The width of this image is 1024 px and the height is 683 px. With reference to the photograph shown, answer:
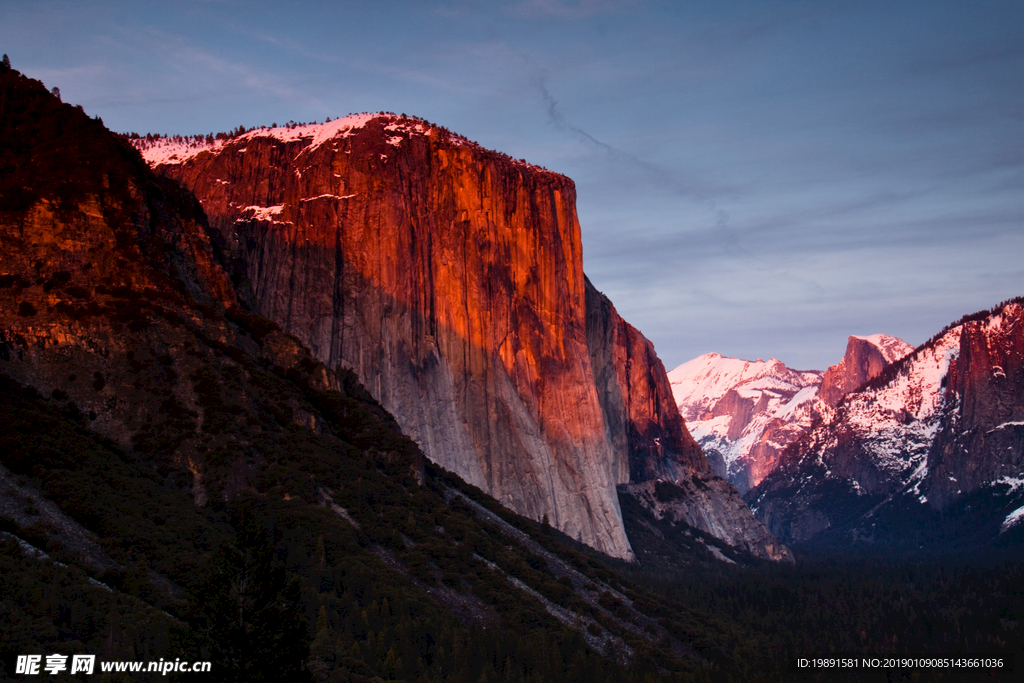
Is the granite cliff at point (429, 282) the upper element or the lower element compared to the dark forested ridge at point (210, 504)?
upper

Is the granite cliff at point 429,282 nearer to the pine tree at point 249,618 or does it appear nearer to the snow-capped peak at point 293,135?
the snow-capped peak at point 293,135

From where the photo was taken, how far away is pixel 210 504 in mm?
76250

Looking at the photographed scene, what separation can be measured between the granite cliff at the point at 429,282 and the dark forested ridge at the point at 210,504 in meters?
16.0

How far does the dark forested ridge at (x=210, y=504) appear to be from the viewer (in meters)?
50.8

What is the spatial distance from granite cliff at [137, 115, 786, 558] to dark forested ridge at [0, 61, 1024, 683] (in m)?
16.0

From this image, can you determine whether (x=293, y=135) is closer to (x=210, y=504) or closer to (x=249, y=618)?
(x=210, y=504)

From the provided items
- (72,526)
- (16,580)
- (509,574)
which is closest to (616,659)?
(509,574)

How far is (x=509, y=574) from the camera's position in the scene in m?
96.1

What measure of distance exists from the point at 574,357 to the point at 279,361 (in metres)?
67.3

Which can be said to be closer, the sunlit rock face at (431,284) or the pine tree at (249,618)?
the pine tree at (249,618)

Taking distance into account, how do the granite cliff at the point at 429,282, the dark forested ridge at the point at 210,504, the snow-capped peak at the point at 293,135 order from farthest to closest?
the snow-capped peak at the point at 293,135 < the granite cliff at the point at 429,282 < the dark forested ridge at the point at 210,504

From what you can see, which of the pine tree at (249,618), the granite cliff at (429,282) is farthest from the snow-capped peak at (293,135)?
the pine tree at (249,618)

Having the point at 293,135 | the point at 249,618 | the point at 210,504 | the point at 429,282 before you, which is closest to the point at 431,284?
the point at 429,282

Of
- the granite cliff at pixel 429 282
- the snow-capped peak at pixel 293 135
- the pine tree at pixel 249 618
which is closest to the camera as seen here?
the pine tree at pixel 249 618
